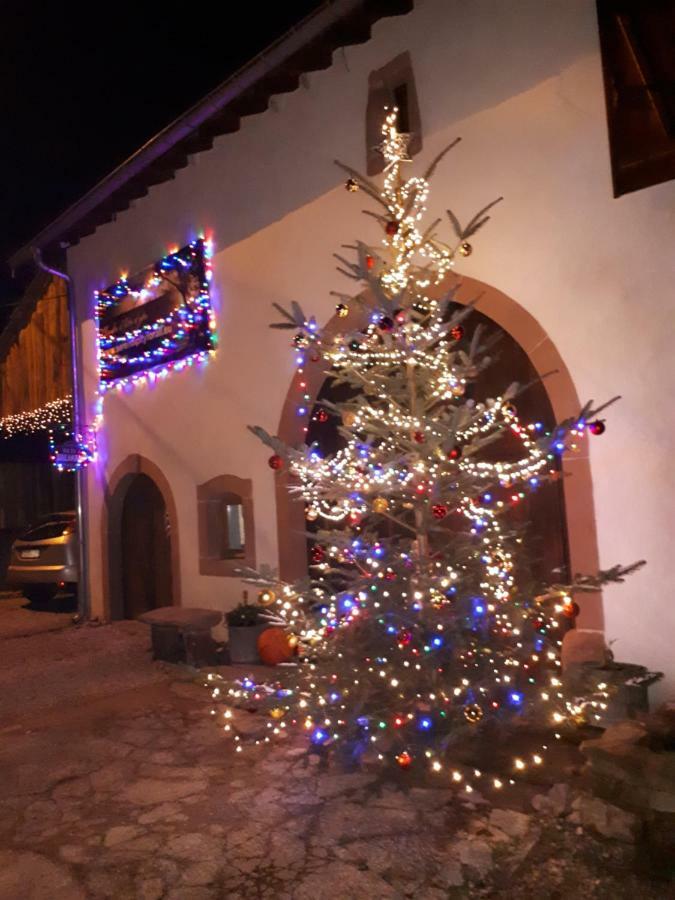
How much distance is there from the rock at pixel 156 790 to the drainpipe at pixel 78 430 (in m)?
5.95

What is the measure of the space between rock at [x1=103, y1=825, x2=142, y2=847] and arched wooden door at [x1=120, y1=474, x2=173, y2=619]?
6020mm

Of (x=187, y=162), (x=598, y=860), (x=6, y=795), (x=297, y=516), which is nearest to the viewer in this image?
(x=598, y=860)

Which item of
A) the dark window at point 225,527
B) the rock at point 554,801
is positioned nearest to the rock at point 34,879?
the rock at point 554,801

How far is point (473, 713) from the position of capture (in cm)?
416

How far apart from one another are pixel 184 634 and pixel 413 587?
3.72 meters

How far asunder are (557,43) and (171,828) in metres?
5.62

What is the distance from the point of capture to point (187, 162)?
8781 millimetres

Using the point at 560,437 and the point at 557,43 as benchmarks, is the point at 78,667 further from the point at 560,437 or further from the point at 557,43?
the point at 557,43

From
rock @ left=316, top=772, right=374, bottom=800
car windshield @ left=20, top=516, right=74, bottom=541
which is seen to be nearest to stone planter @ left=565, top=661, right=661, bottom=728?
rock @ left=316, top=772, right=374, bottom=800

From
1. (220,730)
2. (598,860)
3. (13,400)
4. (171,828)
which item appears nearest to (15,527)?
(13,400)

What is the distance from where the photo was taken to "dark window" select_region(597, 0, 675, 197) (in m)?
5.18

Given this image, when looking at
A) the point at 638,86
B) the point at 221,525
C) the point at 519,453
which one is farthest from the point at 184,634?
the point at 638,86

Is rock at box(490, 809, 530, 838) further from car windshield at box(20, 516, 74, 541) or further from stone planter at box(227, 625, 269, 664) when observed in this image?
car windshield at box(20, 516, 74, 541)

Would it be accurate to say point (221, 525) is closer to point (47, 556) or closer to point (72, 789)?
point (47, 556)
